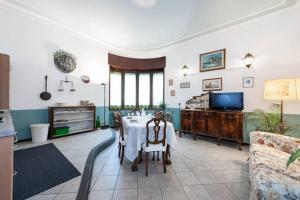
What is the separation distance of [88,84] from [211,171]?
4588mm

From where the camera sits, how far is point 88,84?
5.08 meters

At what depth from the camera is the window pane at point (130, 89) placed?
617 centimetres

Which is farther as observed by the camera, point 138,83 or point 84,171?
point 138,83

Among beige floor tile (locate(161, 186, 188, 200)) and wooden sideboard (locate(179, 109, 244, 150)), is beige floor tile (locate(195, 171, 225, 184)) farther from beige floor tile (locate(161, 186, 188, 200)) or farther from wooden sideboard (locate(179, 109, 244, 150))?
wooden sideboard (locate(179, 109, 244, 150))

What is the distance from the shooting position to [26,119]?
371 centimetres

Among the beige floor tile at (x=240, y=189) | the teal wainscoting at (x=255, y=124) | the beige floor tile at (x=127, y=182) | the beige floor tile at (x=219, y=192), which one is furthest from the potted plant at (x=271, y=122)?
the beige floor tile at (x=127, y=182)

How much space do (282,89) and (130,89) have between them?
495 centimetres

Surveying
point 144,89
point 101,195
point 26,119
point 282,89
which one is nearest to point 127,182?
point 101,195

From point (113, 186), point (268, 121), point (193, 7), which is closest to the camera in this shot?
point (113, 186)

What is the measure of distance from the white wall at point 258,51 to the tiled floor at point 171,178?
1.71 m

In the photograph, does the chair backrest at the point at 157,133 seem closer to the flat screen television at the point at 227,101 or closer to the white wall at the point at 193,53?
the flat screen television at the point at 227,101

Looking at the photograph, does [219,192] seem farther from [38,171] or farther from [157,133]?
[38,171]

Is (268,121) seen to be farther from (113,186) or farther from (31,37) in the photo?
(31,37)

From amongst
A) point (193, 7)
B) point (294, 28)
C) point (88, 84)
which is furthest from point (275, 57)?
point (88, 84)
